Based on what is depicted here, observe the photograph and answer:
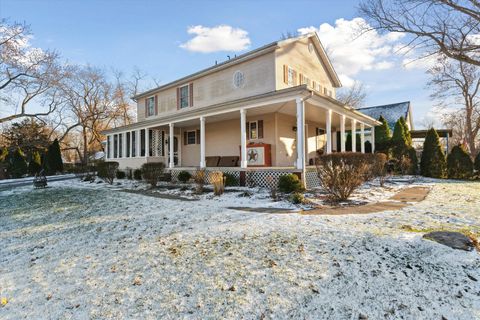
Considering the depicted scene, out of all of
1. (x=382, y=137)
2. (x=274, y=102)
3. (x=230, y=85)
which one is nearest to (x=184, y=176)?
(x=230, y=85)

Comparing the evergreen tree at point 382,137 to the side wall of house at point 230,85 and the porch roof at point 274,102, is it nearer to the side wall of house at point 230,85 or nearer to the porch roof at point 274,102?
the porch roof at point 274,102

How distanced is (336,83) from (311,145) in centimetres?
522

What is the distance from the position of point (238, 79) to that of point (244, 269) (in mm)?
11376

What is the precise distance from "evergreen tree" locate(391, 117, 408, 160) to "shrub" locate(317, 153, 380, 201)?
34.7ft

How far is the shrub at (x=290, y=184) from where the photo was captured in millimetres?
8602

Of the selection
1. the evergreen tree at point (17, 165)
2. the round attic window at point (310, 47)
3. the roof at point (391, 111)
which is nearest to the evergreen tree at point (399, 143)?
the roof at point (391, 111)

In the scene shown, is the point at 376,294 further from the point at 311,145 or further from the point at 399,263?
the point at 311,145

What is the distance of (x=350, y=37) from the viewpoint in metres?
10.8

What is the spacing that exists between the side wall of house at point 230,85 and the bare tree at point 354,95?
2560 centimetres

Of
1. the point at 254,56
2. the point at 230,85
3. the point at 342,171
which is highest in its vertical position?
the point at 254,56

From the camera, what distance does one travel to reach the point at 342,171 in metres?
7.08

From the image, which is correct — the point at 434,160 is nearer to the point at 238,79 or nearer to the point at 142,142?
the point at 238,79

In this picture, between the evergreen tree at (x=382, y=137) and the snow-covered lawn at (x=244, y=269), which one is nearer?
the snow-covered lawn at (x=244, y=269)

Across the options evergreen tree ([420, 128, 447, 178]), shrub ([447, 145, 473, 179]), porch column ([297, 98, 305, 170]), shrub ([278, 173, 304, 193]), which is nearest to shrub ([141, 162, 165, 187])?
shrub ([278, 173, 304, 193])
